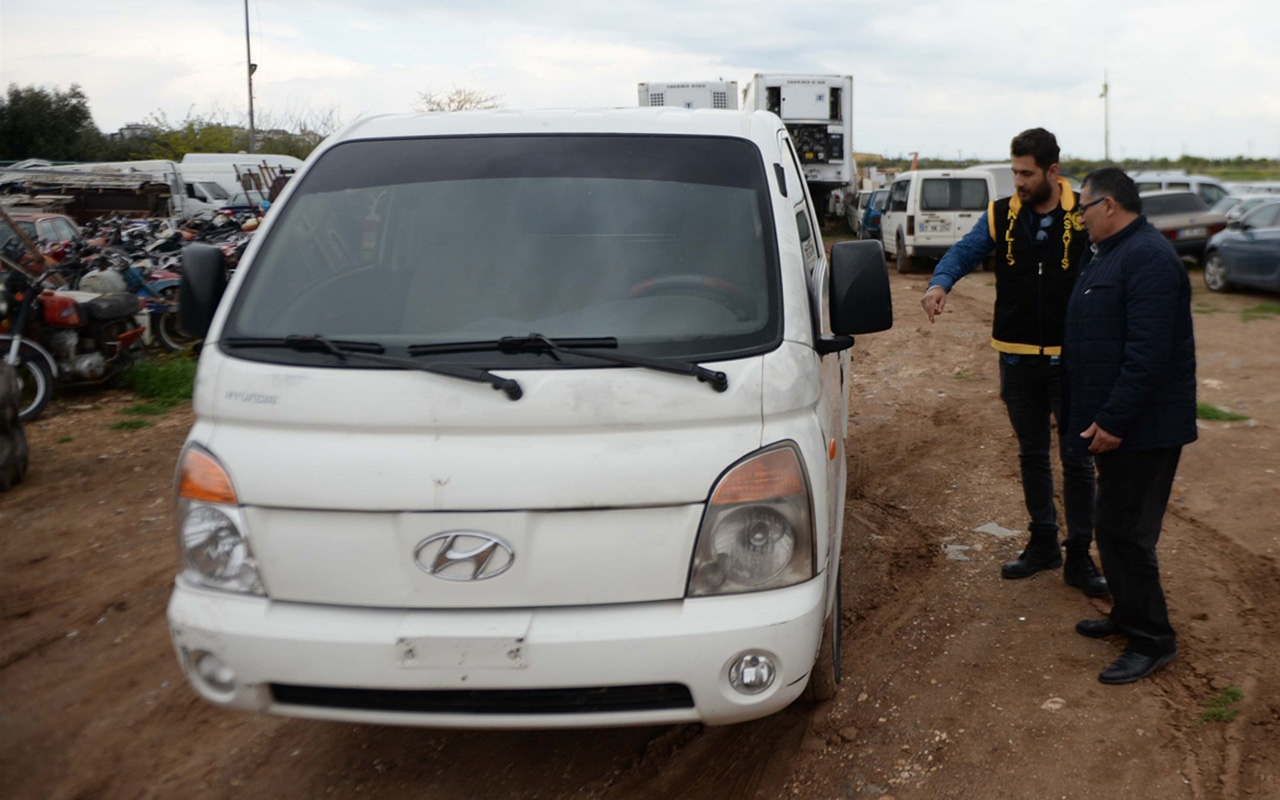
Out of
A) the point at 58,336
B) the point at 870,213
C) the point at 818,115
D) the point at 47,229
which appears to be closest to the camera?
the point at 58,336

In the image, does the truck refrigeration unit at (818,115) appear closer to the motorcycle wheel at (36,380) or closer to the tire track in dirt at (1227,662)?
the motorcycle wheel at (36,380)

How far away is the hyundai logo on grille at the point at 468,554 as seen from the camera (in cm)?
275

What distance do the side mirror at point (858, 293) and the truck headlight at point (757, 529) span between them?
2.08 feet

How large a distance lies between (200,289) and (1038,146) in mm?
3264

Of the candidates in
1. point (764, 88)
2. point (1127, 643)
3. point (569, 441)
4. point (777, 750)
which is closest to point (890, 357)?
point (1127, 643)

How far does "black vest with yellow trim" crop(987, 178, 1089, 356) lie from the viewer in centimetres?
447

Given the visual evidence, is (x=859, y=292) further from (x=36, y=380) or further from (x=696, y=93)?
(x=696, y=93)

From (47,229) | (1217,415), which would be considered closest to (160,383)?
(47,229)

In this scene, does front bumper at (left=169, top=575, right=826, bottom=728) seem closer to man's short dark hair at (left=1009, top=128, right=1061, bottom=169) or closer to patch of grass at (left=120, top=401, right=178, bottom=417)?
man's short dark hair at (left=1009, top=128, right=1061, bottom=169)

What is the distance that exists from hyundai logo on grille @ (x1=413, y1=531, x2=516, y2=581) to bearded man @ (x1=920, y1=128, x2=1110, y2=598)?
7.81 feet

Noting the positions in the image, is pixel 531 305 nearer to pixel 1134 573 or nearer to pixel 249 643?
pixel 249 643

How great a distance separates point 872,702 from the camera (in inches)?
148

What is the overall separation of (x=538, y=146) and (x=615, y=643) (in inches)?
67.3

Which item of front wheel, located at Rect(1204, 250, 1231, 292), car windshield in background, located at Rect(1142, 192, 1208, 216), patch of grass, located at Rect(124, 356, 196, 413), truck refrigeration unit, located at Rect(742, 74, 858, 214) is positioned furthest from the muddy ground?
truck refrigeration unit, located at Rect(742, 74, 858, 214)
